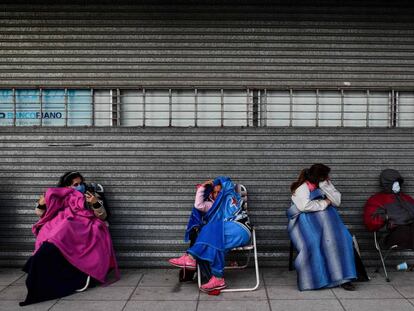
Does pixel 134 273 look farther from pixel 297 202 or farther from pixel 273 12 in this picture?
pixel 273 12

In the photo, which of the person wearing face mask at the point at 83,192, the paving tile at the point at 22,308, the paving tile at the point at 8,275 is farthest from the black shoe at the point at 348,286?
the paving tile at the point at 8,275

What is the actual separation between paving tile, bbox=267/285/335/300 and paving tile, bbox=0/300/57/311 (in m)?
2.27

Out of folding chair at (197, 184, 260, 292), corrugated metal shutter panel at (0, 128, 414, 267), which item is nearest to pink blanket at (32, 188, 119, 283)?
corrugated metal shutter panel at (0, 128, 414, 267)

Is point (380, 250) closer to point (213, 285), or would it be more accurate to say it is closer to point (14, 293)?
point (213, 285)

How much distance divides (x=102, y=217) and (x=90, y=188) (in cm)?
43

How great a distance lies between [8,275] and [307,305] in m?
3.60

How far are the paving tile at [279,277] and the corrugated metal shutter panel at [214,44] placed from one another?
7.74 feet

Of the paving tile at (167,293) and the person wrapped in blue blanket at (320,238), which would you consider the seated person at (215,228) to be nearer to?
the paving tile at (167,293)

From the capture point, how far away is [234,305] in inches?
187

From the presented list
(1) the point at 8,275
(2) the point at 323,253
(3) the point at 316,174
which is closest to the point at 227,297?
(2) the point at 323,253

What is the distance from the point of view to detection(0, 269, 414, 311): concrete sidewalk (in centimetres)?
470

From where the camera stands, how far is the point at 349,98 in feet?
20.5

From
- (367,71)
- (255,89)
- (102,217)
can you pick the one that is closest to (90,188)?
(102,217)

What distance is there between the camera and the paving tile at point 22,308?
15.3ft
